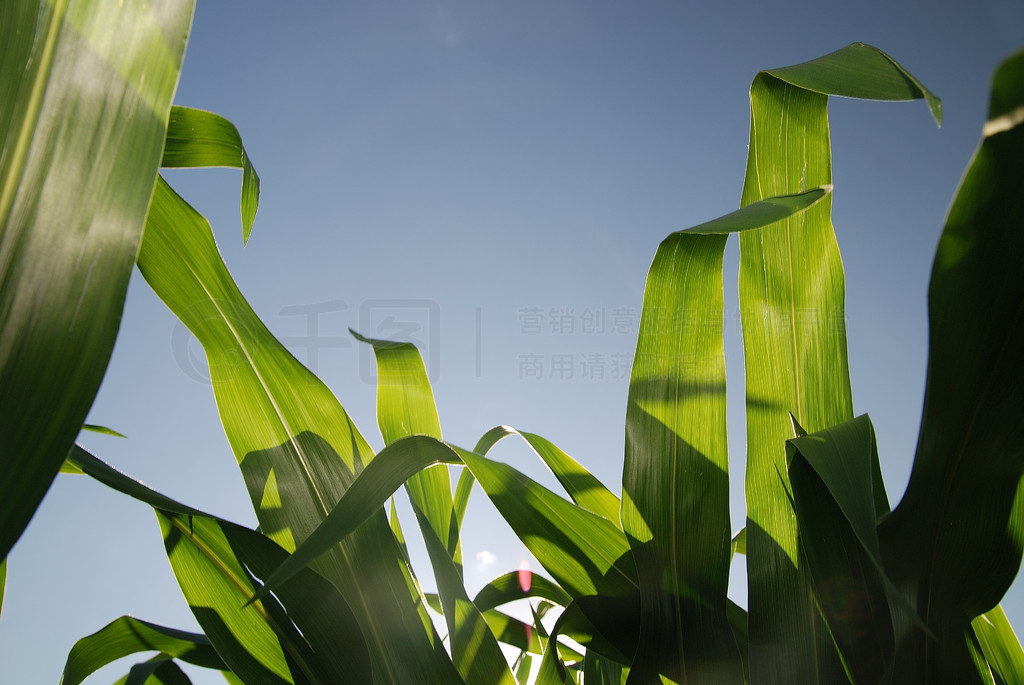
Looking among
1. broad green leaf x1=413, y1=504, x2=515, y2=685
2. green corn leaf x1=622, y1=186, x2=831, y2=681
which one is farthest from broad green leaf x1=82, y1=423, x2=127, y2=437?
green corn leaf x1=622, y1=186, x2=831, y2=681

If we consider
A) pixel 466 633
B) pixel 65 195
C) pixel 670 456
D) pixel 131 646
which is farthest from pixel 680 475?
pixel 131 646

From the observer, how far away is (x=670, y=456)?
0.26m

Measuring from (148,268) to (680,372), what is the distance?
248 millimetres

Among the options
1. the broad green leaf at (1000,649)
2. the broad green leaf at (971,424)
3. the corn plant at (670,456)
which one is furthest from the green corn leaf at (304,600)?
the broad green leaf at (1000,649)

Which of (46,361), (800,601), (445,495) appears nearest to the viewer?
(46,361)

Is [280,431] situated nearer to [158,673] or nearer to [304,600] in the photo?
[304,600]

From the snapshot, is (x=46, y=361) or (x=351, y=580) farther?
(x=351, y=580)

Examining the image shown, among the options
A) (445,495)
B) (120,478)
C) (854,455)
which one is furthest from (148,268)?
(854,455)

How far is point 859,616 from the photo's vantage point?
25cm

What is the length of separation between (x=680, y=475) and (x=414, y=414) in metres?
0.17

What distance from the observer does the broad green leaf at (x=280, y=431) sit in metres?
0.27

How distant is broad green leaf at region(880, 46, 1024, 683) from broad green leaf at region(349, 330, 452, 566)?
236mm

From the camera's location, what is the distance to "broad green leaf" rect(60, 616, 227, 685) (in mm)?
344

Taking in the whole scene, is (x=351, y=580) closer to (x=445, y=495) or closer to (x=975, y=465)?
(x=445, y=495)
